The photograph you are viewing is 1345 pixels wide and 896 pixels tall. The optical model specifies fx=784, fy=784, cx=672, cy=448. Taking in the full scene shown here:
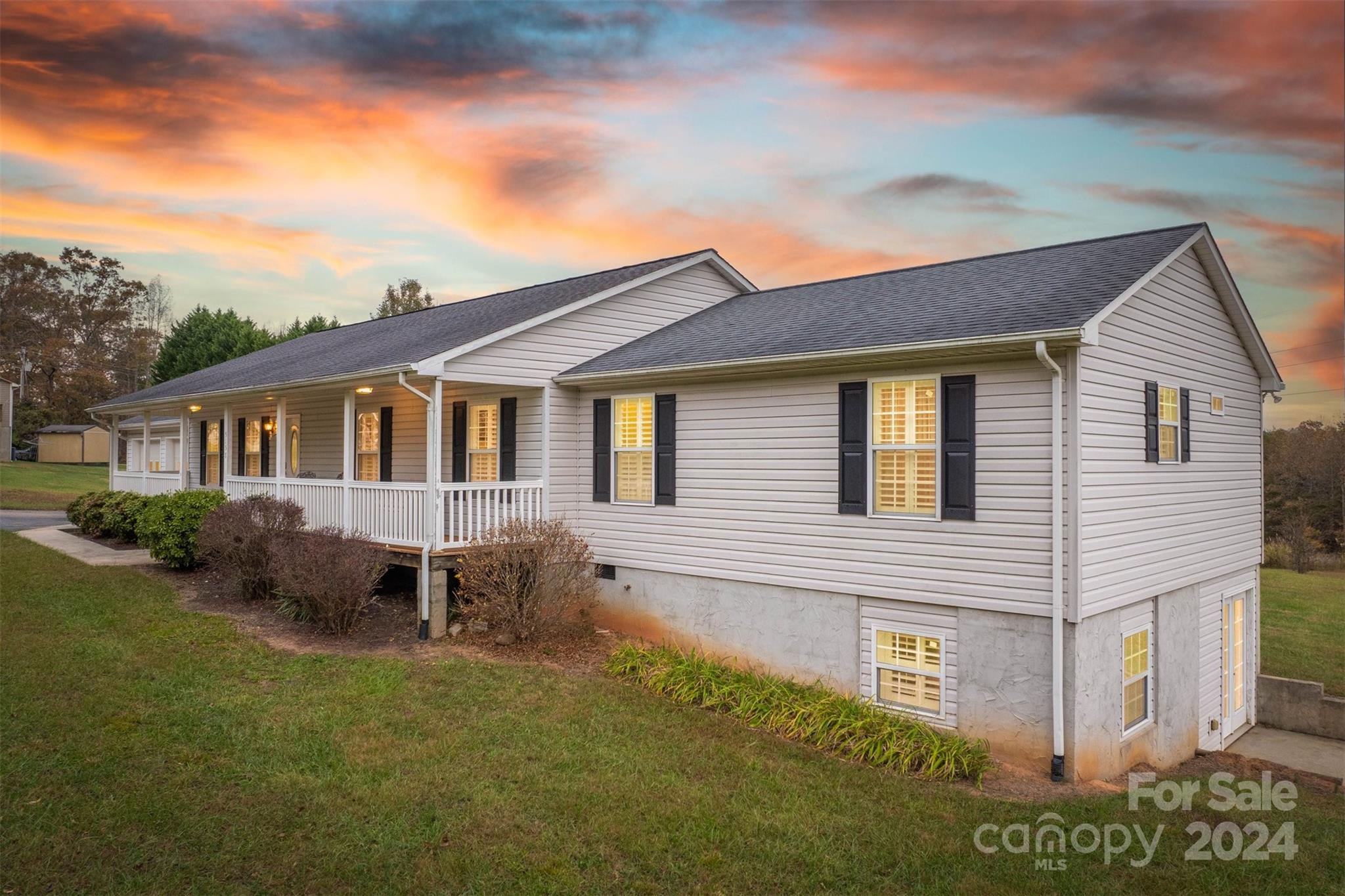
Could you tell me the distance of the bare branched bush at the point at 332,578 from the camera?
404 inches

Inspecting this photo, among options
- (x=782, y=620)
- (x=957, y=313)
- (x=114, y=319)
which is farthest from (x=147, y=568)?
(x=114, y=319)

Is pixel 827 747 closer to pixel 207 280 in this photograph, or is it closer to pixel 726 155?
pixel 726 155

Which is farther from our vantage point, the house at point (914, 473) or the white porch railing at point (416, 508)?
the white porch railing at point (416, 508)

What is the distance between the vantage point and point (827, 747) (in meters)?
7.82

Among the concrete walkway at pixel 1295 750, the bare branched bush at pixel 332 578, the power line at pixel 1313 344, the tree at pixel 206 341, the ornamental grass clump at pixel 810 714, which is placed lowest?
the concrete walkway at pixel 1295 750

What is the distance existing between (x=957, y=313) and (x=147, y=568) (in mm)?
15049

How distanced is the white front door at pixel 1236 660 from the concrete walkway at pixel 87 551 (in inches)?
744

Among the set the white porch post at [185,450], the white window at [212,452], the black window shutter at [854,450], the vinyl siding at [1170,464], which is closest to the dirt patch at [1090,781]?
the vinyl siding at [1170,464]

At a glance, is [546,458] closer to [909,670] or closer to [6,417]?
[909,670]

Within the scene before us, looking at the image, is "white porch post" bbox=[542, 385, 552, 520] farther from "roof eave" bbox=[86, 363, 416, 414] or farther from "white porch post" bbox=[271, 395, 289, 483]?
"white porch post" bbox=[271, 395, 289, 483]

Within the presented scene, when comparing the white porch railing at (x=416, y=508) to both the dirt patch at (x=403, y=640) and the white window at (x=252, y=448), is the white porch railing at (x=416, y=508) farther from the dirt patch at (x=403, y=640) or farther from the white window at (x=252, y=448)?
the white window at (x=252, y=448)

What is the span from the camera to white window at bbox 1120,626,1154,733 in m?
8.51

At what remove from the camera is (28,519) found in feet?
78.3

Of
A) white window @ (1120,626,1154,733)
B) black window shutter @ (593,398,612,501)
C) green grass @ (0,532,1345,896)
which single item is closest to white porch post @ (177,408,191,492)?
green grass @ (0,532,1345,896)
